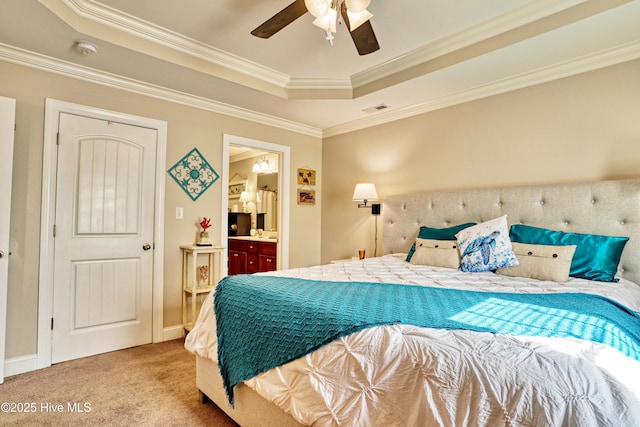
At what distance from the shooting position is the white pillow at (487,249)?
2.32 metres

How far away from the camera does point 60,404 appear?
78.9 inches

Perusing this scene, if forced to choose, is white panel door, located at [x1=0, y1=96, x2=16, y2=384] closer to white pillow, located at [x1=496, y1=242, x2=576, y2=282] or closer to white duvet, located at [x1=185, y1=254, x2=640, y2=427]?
white duvet, located at [x1=185, y1=254, x2=640, y2=427]

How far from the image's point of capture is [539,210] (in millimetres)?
2553

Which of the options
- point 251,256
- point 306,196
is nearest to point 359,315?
point 306,196

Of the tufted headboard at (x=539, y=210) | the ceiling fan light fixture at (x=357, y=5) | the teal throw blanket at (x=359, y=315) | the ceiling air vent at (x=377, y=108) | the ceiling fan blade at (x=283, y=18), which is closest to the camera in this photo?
the teal throw blanket at (x=359, y=315)

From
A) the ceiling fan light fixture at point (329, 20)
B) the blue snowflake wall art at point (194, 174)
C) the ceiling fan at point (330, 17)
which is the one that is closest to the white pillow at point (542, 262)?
the ceiling fan at point (330, 17)

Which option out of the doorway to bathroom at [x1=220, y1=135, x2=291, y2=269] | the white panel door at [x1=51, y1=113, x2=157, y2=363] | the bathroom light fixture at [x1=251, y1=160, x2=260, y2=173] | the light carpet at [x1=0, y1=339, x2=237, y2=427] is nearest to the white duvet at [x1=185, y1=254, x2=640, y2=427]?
the light carpet at [x1=0, y1=339, x2=237, y2=427]

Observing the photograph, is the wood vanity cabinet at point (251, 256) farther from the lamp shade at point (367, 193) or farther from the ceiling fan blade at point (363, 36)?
the ceiling fan blade at point (363, 36)

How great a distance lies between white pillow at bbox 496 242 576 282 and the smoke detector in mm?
3325

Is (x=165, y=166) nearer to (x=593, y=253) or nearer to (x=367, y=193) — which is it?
(x=367, y=193)

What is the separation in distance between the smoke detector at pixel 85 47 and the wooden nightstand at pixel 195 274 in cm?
176

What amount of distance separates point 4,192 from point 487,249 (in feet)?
11.3

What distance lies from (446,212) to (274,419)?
2.37m

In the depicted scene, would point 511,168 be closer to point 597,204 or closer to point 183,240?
point 597,204
